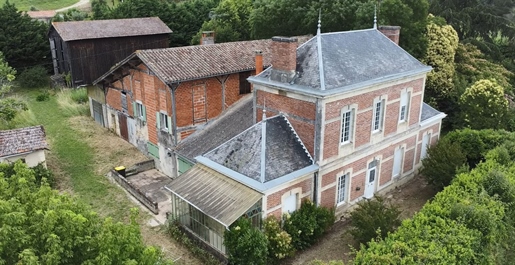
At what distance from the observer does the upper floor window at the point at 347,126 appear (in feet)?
54.2

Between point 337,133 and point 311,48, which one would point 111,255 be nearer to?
point 337,133

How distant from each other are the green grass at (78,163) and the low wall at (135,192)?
36 cm

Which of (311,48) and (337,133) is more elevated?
(311,48)

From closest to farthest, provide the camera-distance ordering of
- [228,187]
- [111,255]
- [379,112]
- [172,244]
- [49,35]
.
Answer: [111,255] → [228,187] → [172,244] → [379,112] → [49,35]

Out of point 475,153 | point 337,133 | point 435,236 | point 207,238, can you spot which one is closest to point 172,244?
point 207,238

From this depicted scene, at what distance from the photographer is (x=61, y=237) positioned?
786cm

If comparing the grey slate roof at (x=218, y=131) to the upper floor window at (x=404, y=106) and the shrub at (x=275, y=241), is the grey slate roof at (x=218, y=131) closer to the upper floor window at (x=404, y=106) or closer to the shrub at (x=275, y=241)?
the shrub at (x=275, y=241)

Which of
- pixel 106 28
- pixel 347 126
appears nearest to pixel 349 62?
pixel 347 126

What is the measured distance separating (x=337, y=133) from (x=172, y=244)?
7.91m

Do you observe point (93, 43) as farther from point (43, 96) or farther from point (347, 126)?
point (347, 126)

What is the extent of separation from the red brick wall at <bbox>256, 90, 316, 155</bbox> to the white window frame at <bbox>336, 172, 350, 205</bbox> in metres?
2.33

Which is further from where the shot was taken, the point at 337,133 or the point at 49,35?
the point at 49,35

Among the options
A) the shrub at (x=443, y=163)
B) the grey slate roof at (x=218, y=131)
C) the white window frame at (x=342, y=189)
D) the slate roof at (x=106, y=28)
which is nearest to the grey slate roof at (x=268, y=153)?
the white window frame at (x=342, y=189)

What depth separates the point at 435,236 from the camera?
38.5ft
